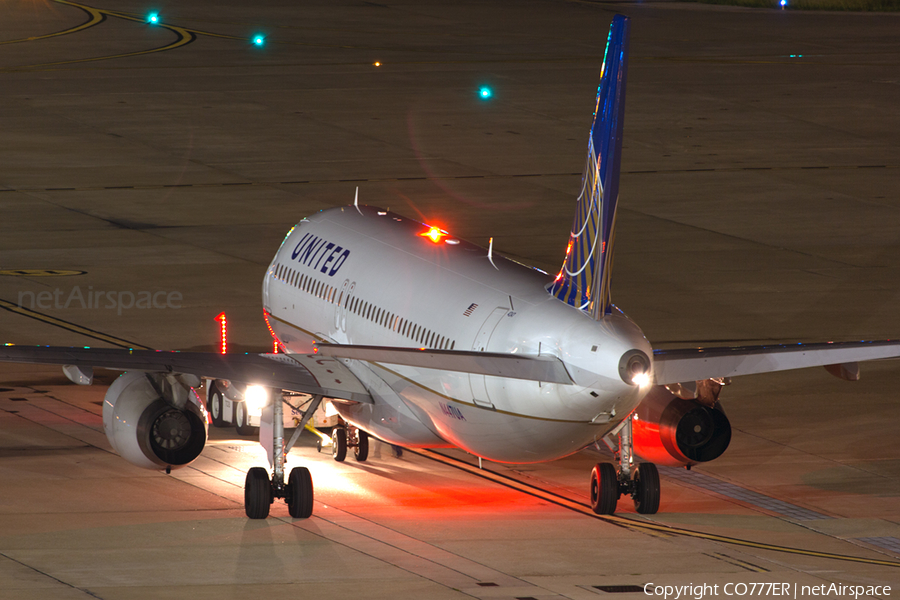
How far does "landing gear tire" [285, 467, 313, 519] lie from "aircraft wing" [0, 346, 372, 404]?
57.1 inches

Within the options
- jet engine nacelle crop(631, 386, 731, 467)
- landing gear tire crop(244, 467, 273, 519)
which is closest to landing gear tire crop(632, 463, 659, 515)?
jet engine nacelle crop(631, 386, 731, 467)

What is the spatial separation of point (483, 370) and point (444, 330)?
3.89m

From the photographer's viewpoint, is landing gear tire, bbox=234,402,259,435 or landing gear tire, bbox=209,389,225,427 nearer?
landing gear tire, bbox=234,402,259,435

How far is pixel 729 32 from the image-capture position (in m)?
98.4

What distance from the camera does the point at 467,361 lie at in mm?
23750

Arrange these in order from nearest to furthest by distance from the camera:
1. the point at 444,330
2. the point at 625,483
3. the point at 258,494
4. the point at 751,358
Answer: the point at 751,358 → the point at 258,494 → the point at 625,483 → the point at 444,330

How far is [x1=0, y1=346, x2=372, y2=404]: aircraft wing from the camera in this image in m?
25.9

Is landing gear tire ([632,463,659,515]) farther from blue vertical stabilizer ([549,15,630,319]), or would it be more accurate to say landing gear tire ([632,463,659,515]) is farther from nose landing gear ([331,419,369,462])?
nose landing gear ([331,419,369,462])

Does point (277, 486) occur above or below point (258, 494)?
above

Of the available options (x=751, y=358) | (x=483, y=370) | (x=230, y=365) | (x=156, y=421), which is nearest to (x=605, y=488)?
(x=751, y=358)

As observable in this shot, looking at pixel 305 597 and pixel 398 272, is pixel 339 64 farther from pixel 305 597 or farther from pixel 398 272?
pixel 305 597

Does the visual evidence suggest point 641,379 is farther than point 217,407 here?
No

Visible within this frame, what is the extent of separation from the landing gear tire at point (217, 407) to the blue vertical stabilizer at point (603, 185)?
11.2 meters

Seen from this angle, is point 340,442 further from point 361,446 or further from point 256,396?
point 256,396
